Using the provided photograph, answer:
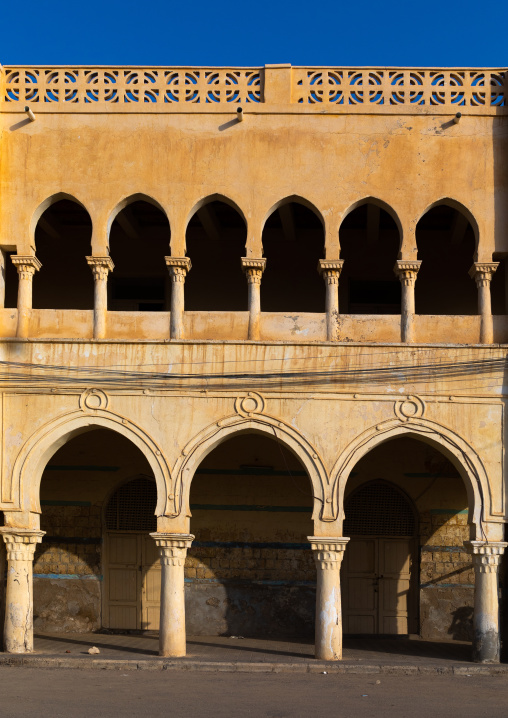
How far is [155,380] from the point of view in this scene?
42.4 ft

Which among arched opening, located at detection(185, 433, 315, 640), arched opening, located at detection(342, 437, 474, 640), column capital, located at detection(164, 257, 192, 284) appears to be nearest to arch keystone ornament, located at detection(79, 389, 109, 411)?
column capital, located at detection(164, 257, 192, 284)

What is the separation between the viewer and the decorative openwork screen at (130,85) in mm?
13609

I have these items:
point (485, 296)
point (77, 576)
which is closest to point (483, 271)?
point (485, 296)

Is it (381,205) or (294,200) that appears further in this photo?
(294,200)

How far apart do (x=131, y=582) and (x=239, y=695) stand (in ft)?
17.7

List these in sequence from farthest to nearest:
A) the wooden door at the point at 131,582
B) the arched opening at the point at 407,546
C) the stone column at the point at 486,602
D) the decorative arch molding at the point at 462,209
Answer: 1. the wooden door at the point at 131,582
2. the arched opening at the point at 407,546
3. the decorative arch molding at the point at 462,209
4. the stone column at the point at 486,602

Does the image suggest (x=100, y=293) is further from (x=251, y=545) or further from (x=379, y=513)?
(x=379, y=513)

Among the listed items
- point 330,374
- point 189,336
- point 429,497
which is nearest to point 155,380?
point 189,336

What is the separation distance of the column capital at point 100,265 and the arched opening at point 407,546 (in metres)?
5.37

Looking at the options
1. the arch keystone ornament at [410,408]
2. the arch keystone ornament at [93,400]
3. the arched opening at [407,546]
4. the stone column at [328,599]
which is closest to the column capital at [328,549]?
the stone column at [328,599]

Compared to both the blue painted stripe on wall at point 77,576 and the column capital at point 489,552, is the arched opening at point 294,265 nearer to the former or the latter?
the column capital at point 489,552

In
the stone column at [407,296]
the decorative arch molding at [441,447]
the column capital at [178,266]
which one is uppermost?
the column capital at [178,266]

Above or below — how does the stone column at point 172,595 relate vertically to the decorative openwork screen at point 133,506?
below

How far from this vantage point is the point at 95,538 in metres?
15.5
